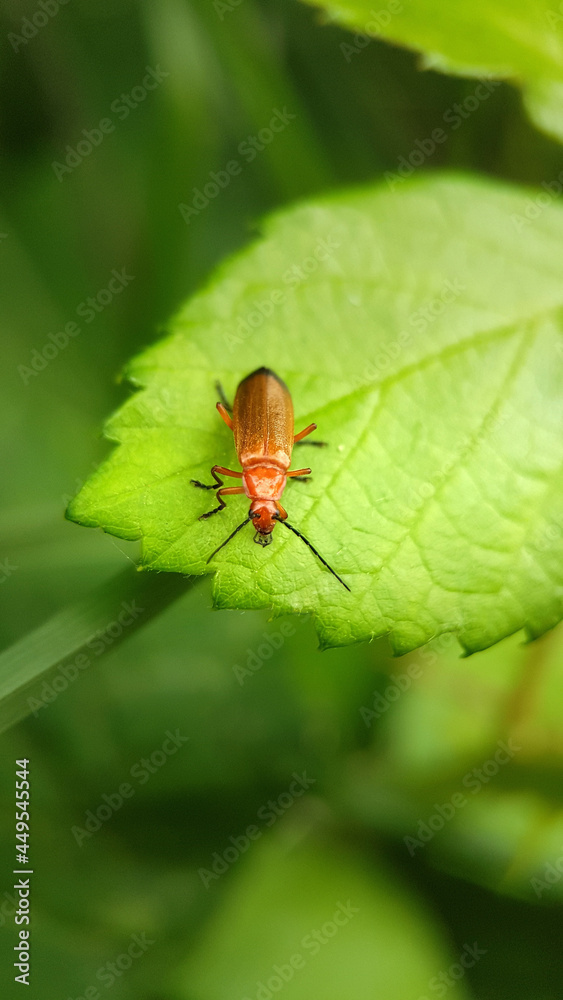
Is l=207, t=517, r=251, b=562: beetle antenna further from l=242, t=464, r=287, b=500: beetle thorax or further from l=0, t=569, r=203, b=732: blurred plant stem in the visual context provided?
l=0, t=569, r=203, b=732: blurred plant stem

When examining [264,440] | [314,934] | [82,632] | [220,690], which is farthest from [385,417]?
[314,934]

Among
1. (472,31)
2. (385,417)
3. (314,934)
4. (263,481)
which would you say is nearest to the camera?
(385,417)

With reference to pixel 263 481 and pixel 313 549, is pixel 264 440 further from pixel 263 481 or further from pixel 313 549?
pixel 313 549

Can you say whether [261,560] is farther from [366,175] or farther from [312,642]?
[366,175]

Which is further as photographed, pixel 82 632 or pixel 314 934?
pixel 314 934

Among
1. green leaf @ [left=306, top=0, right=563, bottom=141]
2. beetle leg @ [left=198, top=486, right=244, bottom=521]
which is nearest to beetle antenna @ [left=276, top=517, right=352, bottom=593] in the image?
beetle leg @ [left=198, top=486, right=244, bottom=521]

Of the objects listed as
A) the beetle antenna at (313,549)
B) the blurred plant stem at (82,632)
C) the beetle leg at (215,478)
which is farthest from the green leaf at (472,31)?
the blurred plant stem at (82,632)

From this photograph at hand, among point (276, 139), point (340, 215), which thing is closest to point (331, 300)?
point (340, 215)
